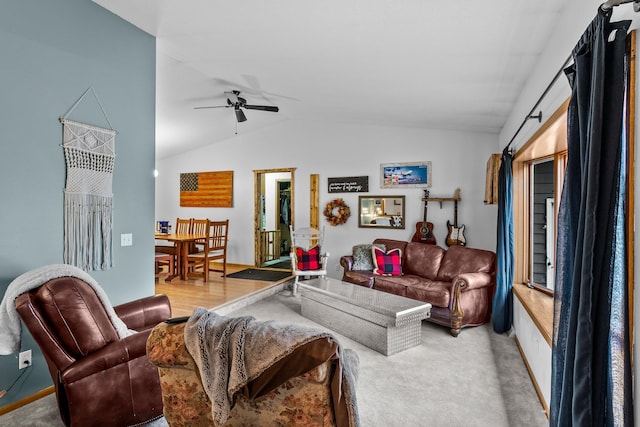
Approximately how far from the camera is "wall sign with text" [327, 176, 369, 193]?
6069mm

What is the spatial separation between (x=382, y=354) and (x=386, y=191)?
10.2 feet

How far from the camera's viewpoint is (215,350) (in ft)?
4.49

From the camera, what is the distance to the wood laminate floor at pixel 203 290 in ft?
14.6

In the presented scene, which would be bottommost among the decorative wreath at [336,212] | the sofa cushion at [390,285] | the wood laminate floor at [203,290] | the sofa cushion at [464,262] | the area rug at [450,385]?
the area rug at [450,385]

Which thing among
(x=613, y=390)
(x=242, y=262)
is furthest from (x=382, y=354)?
(x=242, y=262)

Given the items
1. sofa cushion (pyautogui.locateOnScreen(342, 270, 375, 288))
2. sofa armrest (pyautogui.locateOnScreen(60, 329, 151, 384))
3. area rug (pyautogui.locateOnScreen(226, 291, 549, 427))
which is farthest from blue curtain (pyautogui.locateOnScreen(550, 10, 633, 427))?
sofa cushion (pyautogui.locateOnScreen(342, 270, 375, 288))

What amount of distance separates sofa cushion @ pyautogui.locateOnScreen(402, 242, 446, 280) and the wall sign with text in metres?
1.36

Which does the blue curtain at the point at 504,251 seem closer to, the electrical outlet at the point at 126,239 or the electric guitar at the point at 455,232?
the electric guitar at the point at 455,232

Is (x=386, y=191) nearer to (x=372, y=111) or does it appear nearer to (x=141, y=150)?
(x=372, y=111)

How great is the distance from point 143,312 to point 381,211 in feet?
13.3

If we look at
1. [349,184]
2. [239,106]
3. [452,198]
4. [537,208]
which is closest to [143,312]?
[239,106]

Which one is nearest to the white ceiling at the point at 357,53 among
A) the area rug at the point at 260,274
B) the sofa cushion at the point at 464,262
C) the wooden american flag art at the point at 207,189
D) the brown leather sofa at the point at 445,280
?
the sofa cushion at the point at 464,262

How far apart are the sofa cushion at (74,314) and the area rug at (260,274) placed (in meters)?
3.98

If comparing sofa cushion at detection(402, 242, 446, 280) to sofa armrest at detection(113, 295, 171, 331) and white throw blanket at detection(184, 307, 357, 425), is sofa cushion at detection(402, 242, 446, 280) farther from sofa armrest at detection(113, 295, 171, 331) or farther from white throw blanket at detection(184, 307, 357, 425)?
white throw blanket at detection(184, 307, 357, 425)
